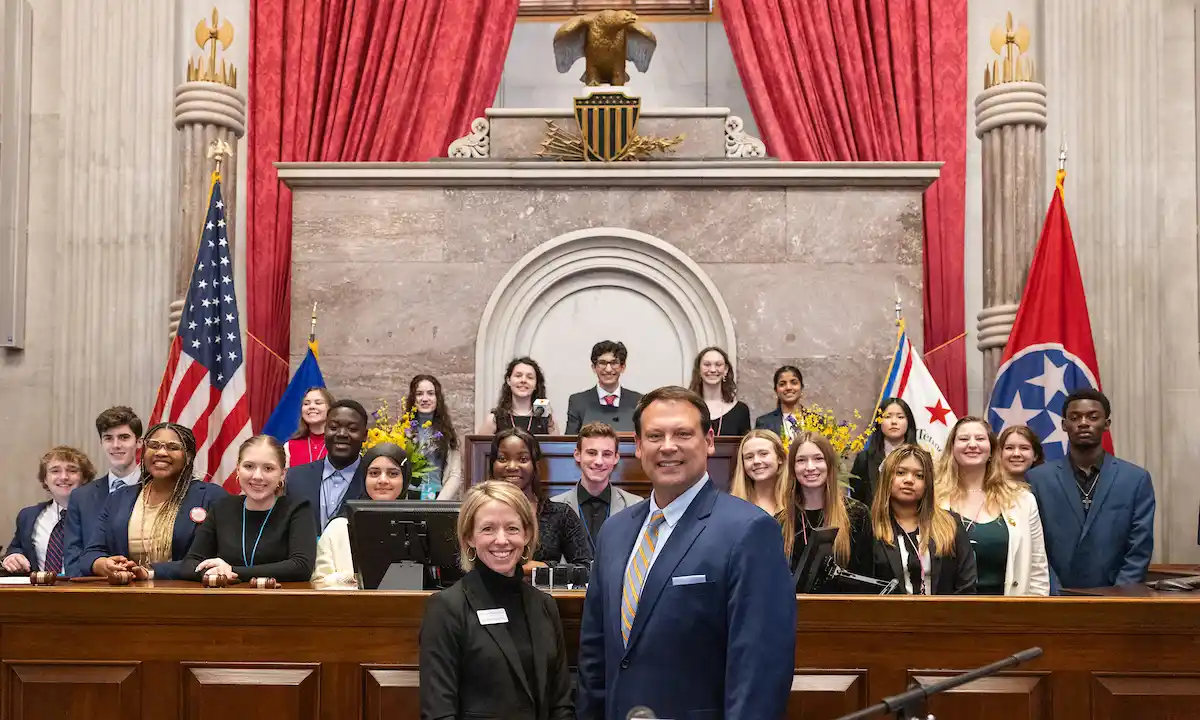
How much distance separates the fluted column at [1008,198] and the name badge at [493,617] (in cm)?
658

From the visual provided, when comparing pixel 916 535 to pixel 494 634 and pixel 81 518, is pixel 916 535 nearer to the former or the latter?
pixel 494 634

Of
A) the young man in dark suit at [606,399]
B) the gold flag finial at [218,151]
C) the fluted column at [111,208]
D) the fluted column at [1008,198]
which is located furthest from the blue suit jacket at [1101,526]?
the fluted column at [111,208]

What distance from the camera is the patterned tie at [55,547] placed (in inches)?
249

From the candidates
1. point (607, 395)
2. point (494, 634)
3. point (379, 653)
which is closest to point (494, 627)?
point (494, 634)

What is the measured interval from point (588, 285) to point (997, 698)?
5772 mm

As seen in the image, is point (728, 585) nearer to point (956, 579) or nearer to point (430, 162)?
point (956, 579)

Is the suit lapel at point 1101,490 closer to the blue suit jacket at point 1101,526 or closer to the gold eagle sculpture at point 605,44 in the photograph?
the blue suit jacket at point 1101,526

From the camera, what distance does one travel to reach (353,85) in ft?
36.7

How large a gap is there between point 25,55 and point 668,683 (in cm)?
885

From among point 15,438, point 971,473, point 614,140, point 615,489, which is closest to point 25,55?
point 15,438

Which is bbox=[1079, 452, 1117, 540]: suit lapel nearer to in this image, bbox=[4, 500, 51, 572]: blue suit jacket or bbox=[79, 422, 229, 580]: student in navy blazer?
bbox=[79, 422, 229, 580]: student in navy blazer

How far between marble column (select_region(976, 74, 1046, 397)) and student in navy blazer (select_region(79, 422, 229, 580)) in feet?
20.0

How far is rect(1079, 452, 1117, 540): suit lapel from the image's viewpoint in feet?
20.1

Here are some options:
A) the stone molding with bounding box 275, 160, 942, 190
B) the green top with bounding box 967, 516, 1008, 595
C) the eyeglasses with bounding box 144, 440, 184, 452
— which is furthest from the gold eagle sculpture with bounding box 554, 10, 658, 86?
the green top with bounding box 967, 516, 1008, 595
